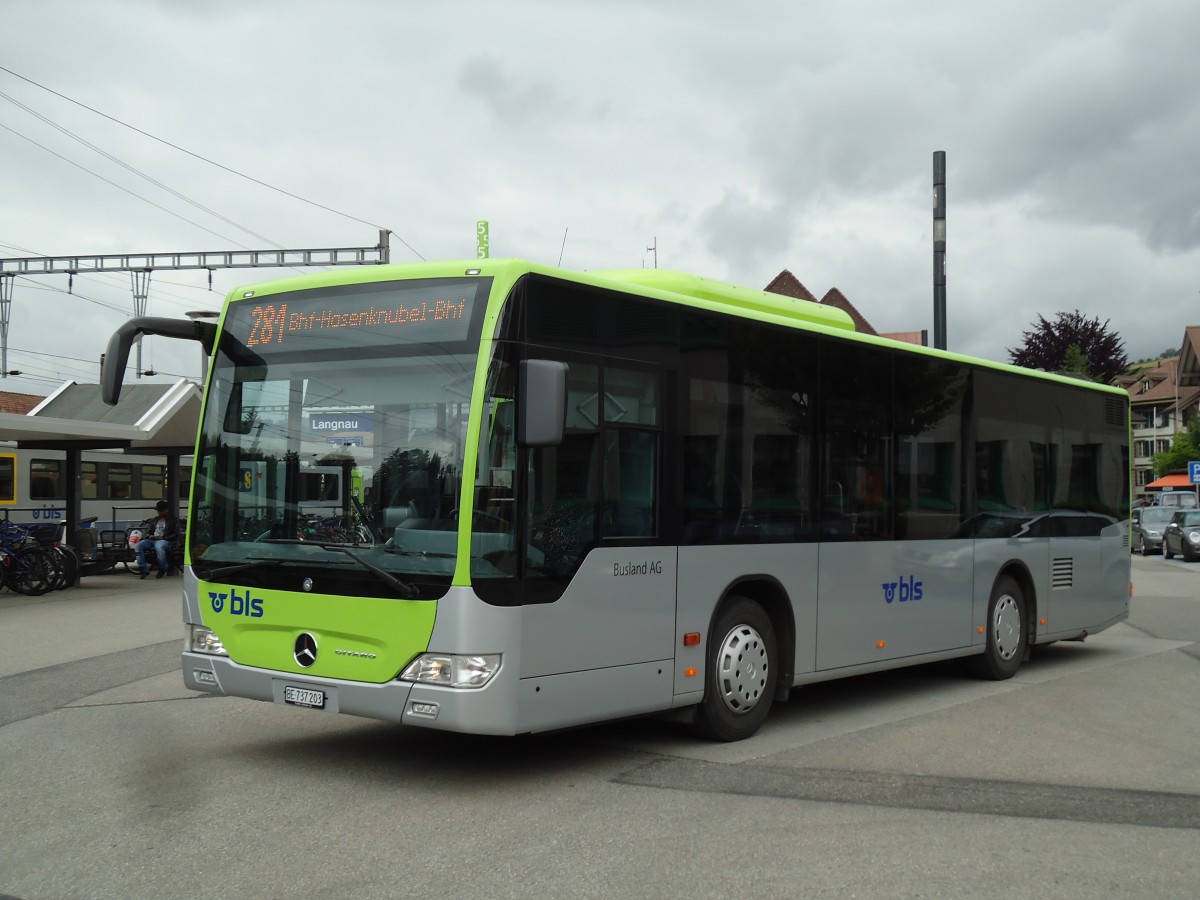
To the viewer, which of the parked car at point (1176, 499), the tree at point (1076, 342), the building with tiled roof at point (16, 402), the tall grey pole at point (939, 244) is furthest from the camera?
the tree at point (1076, 342)

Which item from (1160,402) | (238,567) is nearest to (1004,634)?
(238,567)

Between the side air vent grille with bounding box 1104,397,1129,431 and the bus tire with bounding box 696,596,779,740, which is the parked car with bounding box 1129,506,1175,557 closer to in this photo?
the side air vent grille with bounding box 1104,397,1129,431

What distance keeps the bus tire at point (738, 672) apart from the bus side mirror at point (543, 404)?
2.23 meters

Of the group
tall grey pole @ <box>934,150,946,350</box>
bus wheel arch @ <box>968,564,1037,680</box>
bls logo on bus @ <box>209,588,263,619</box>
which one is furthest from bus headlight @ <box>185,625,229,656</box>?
tall grey pole @ <box>934,150,946,350</box>

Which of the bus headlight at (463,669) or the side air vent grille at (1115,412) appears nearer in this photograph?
the bus headlight at (463,669)

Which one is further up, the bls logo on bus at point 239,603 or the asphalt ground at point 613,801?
the bls logo on bus at point 239,603

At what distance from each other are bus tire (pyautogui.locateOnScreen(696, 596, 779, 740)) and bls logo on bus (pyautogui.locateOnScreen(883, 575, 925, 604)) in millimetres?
1647

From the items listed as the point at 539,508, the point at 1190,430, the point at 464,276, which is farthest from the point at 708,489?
the point at 1190,430

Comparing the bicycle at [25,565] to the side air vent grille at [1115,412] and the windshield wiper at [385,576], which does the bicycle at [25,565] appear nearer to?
the windshield wiper at [385,576]

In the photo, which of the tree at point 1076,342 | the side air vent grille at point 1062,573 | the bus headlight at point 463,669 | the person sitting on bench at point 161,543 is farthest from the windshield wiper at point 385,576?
the tree at point 1076,342

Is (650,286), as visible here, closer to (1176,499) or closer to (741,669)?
(741,669)

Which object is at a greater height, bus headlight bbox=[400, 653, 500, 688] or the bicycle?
bus headlight bbox=[400, 653, 500, 688]

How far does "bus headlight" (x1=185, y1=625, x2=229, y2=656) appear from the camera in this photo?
7676 millimetres

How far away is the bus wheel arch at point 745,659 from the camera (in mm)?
8289
